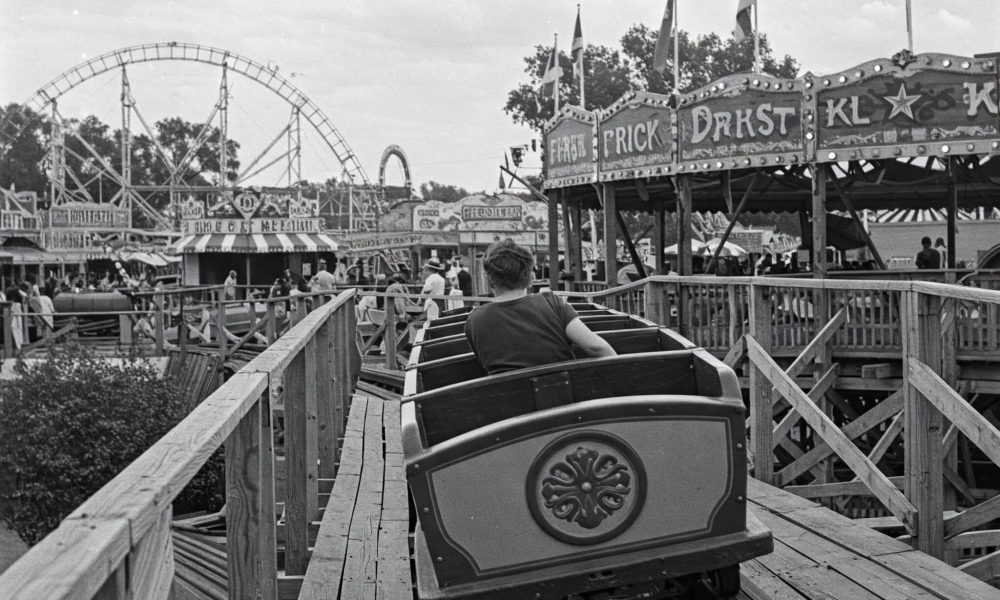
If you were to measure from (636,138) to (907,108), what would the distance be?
4000mm

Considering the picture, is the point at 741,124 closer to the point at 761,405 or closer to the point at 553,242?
the point at 553,242

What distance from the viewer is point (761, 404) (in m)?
6.75

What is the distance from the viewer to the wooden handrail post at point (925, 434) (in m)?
5.14

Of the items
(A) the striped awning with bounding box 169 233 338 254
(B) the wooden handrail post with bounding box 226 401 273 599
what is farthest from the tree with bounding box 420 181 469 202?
(B) the wooden handrail post with bounding box 226 401 273 599

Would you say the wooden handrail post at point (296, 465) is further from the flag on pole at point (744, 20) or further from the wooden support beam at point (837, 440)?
the flag on pole at point (744, 20)

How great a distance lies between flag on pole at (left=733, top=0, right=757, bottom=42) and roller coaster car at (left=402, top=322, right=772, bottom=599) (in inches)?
578

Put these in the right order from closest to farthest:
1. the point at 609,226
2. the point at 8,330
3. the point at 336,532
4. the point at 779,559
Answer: the point at 779,559 → the point at 336,532 → the point at 609,226 → the point at 8,330

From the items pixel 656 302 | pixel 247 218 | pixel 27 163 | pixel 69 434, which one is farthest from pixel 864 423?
pixel 27 163

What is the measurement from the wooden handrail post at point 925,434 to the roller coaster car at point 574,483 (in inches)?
64.8

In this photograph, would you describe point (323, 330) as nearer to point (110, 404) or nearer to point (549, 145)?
point (110, 404)

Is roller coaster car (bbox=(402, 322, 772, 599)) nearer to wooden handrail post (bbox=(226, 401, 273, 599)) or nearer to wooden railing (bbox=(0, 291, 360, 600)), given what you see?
wooden railing (bbox=(0, 291, 360, 600))

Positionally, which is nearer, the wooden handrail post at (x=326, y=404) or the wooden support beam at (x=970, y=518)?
the wooden support beam at (x=970, y=518)

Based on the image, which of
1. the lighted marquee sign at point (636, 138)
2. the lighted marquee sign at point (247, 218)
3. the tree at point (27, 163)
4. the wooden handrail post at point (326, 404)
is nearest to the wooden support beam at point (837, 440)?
the wooden handrail post at point (326, 404)

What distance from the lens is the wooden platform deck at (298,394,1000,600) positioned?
4.18 metres
